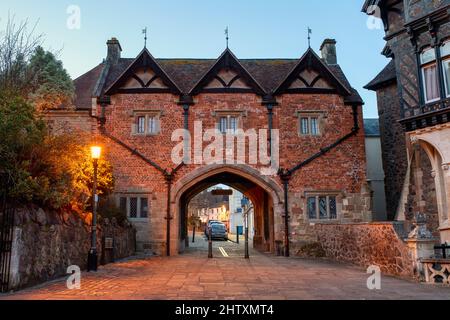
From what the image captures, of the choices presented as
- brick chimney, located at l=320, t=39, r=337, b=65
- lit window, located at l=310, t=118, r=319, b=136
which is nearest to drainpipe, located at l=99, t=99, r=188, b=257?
lit window, located at l=310, t=118, r=319, b=136

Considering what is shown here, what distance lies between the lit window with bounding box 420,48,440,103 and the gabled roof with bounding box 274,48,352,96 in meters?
4.76

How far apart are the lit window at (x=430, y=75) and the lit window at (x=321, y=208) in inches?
247

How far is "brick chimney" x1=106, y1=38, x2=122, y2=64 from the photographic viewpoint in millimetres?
21062

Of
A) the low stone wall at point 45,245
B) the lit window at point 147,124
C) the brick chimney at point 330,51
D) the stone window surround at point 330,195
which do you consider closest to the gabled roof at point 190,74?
the brick chimney at point 330,51

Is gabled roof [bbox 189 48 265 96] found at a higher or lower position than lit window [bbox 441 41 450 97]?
higher

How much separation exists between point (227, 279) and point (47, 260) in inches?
164

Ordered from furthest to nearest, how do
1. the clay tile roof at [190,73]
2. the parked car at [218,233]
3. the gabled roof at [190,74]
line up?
1. the parked car at [218,233]
2. the clay tile roof at [190,73]
3. the gabled roof at [190,74]

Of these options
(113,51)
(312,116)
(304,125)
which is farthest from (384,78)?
(113,51)

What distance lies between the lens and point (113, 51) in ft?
69.7

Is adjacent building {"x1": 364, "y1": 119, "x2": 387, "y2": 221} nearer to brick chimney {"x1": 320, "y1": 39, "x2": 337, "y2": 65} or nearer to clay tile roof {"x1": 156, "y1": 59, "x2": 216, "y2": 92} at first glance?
brick chimney {"x1": 320, "y1": 39, "x2": 337, "y2": 65}

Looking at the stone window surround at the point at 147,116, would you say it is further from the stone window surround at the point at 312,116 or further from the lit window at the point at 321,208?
the lit window at the point at 321,208

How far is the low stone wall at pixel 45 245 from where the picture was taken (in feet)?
25.3

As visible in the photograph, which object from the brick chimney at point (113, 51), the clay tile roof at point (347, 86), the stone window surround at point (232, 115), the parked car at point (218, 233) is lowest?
the parked car at point (218, 233)
